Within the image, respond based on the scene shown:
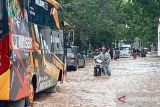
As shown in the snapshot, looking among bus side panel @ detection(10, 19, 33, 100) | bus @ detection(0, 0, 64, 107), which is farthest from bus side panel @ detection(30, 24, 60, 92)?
bus side panel @ detection(10, 19, 33, 100)

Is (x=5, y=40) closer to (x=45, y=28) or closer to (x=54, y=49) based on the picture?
(x=45, y=28)

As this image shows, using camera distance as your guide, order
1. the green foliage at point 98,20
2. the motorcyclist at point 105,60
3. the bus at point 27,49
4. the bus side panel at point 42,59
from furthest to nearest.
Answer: the green foliage at point 98,20 < the motorcyclist at point 105,60 < the bus side panel at point 42,59 < the bus at point 27,49

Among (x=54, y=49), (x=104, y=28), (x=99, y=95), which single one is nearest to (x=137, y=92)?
(x=99, y=95)

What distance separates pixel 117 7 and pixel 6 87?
60.6m

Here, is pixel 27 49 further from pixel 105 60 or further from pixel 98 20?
pixel 98 20

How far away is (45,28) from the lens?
14242mm

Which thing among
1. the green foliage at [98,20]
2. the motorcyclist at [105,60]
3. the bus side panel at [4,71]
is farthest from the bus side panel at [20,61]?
the green foliage at [98,20]

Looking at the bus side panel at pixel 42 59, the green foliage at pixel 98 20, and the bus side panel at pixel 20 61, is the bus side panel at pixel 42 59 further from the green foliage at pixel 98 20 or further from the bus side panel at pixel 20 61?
the green foliage at pixel 98 20

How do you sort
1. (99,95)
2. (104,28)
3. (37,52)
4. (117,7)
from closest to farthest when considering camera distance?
(37,52) < (99,95) < (104,28) < (117,7)

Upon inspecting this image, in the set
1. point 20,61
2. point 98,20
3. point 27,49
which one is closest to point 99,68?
point 27,49

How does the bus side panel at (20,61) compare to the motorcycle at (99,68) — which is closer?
the bus side panel at (20,61)

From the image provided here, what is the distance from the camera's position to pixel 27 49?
37.4 feet

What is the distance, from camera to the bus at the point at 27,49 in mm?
9719

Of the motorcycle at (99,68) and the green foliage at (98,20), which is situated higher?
the green foliage at (98,20)
